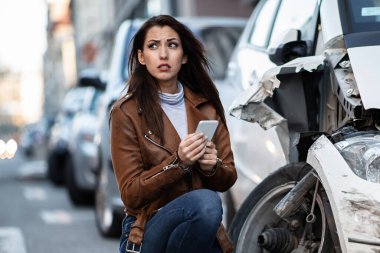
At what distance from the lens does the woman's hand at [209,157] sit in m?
3.62

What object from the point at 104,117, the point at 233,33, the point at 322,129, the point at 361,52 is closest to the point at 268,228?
the point at 322,129

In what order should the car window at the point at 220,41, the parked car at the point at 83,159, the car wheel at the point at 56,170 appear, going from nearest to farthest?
1. the car window at the point at 220,41
2. the parked car at the point at 83,159
3. the car wheel at the point at 56,170

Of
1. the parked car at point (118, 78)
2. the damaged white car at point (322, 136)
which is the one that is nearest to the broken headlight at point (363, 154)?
the damaged white car at point (322, 136)

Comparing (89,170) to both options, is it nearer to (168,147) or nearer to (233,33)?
(233,33)

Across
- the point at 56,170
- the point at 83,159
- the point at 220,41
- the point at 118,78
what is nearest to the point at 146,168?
the point at 118,78

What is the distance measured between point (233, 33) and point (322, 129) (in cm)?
550

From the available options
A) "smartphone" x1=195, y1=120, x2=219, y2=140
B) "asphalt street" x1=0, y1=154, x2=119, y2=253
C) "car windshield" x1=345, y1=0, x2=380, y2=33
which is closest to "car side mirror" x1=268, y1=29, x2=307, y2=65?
"car windshield" x1=345, y1=0, x2=380, y2=33

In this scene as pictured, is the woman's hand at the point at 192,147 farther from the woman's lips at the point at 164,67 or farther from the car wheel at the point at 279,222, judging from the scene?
the car wheel at the point at 279,222

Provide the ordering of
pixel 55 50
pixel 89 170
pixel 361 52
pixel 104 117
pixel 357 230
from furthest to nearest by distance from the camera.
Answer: pixel 55 50 < pixel 89 170 < pixel 104 117 < pixel 361 52 < pixel 357 230

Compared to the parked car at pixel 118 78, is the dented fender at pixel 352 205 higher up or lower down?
higher up

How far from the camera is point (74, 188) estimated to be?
12.6 meters

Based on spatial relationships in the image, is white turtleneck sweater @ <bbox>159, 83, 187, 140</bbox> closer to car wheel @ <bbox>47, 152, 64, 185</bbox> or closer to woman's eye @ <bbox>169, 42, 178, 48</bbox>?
woman's eye @ <bbox>169, 42, 178, 48</bbox>

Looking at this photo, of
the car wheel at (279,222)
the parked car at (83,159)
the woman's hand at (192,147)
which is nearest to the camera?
the woman's hand at (192,147)

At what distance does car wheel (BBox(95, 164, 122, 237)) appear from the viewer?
871 centimetres
